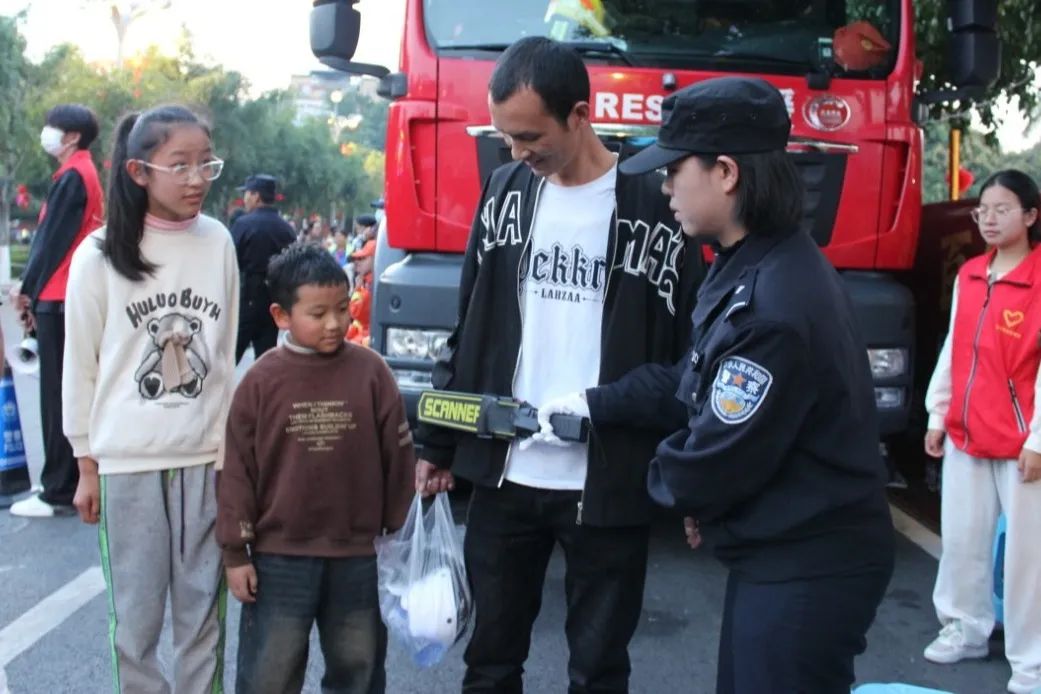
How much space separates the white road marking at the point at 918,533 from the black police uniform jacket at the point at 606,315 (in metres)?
3.14

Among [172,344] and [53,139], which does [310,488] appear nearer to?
[172,344]

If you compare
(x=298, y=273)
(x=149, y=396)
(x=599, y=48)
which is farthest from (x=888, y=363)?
(x=149, y=396)

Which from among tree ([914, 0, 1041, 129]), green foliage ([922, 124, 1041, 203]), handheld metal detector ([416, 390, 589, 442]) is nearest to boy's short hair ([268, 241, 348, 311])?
handheld metal detector ([416, 390, 589, 442])

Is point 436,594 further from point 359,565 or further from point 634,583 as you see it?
point 634,583

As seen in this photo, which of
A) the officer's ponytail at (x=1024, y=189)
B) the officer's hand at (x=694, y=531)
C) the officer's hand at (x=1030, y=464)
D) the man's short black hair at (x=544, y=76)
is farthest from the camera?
the officer's ponytail at (x=1024, y=189)

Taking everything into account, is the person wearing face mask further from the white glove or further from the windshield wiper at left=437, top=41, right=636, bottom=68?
the white glove

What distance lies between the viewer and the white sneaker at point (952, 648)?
4.07 metres

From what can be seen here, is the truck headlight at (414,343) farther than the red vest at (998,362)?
Yes

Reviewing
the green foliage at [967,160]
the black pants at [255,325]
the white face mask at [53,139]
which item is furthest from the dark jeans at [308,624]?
the green foliage at [967,160]

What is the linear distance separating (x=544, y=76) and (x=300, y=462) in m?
1.08

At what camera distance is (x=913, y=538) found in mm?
5820

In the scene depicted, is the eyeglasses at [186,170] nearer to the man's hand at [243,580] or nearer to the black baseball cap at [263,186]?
the man's hand at [243,580]

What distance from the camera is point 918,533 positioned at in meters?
5.93

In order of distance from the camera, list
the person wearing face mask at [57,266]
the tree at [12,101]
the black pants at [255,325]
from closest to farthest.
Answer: the person wearing face mask at [57,266], the black pants at [255,325], the tree at [12,101]
